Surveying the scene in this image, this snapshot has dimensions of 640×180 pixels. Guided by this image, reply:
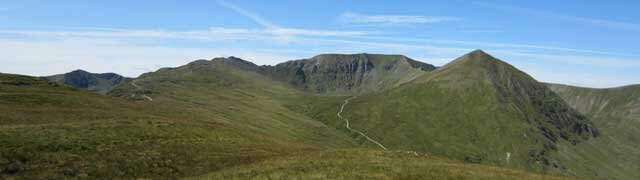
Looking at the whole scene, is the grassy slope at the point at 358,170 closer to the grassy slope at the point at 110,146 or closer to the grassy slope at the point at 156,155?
the grassy slope at the point at 156,155

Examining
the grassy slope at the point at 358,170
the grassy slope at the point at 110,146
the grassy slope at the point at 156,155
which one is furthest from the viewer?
the grassy slope at the point at 110,146

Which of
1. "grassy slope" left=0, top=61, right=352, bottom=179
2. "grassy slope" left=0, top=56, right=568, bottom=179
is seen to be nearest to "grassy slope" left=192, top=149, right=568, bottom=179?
"grassy slope" left=0, top=56, right=568, bottom=179

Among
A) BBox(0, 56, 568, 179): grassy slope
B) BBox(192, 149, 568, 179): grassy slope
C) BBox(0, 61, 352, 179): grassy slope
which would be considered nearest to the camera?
BBox(192, 149, 568, 179): grassy slope

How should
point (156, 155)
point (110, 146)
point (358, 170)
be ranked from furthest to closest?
point (110, 146) → point (156, 155) → point (358, 170)

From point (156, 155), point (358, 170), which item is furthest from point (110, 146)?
point (358, 170)

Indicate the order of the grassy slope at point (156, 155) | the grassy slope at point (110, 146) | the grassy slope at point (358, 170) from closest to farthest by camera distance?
the grassy slope at point (358, 170) < the grassy slope at point (156, 155) < the grassy slope at point (110, 146)

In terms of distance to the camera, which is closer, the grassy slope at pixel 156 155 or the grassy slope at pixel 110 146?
the grassy slope at pixel 156 155

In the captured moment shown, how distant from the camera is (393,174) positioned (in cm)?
4128

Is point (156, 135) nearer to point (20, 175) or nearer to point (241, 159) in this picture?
point (241, 159)

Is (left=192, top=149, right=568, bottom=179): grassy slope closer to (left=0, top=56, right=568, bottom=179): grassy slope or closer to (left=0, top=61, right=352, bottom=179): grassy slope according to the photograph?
(left=0, top=56, right=568, bottom=179): grassy slope

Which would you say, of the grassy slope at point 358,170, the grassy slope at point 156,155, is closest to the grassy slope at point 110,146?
the grassy slope at point 156,155

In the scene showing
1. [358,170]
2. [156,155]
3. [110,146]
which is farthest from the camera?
[110,146]

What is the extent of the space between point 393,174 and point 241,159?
1818cm

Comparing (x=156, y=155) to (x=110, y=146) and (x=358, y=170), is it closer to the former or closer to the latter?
(x=110, y=146)
